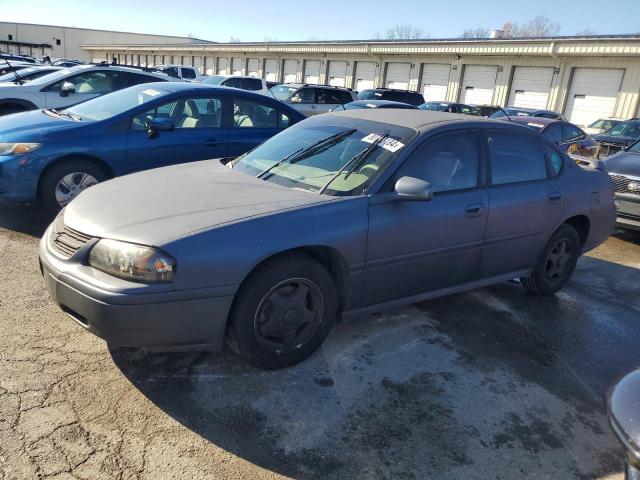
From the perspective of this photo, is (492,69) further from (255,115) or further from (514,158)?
(514,158)

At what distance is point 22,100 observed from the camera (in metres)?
9.51

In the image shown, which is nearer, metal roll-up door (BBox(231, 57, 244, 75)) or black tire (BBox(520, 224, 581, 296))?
black tire (BBox(520, 224, 581, 296))

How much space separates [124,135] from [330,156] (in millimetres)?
2952

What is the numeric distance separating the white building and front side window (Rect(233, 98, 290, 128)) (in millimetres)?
20388

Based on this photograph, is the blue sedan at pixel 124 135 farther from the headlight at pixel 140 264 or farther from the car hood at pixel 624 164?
the car hood at pixel 624 164

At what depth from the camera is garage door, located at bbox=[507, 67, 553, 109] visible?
25000 millimetres

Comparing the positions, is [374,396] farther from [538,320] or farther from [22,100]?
[22,100]

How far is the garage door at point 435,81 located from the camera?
1156 inches

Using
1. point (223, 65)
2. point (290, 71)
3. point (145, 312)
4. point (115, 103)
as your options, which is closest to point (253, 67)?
point (290, 71)

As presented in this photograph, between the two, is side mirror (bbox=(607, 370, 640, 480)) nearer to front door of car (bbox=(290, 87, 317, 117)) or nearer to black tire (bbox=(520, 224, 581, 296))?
black tire (bbox=(520, 224, 581, 296))

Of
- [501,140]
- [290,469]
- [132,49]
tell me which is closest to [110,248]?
[290,469]

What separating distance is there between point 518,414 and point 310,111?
39.5ft

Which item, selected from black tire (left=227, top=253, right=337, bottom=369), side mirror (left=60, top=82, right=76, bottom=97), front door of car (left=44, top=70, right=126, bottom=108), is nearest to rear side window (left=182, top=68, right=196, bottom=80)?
front door of car (left=44, top=70, right=126, bottom=108)

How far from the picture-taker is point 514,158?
429 cm
